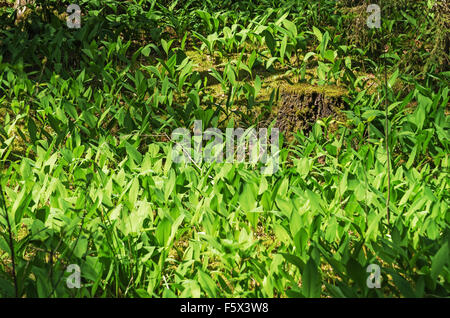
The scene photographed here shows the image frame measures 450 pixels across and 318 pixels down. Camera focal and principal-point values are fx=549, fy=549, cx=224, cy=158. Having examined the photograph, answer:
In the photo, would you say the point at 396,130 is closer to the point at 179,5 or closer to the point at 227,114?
the point at 227,114

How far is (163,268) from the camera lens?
8.89 feet

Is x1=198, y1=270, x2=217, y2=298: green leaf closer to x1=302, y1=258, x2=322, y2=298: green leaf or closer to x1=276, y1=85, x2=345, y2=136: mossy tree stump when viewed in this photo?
x1=302, y1=258, x2=322, y2=298: green leaf

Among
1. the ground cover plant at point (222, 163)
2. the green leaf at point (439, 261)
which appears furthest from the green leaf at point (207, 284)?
the green leaf at point (439, 261)

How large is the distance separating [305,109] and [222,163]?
1112 millimetres

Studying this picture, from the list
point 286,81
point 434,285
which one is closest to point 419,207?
point 434,285

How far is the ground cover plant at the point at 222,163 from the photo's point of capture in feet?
8.27

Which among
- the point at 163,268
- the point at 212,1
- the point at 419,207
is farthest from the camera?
the point at 212,1

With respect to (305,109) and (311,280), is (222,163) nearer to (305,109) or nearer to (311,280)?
(305,109)

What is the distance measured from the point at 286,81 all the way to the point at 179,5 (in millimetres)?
2404

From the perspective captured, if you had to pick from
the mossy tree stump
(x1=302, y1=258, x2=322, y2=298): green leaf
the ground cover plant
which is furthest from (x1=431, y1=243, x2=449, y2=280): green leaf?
the mossy tree stump

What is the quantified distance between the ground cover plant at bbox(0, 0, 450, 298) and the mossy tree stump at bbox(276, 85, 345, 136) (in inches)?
0.4

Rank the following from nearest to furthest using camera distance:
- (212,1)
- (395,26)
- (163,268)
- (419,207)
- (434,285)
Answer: (434,285), (163,268), (419,207), (395,26), (212,1)

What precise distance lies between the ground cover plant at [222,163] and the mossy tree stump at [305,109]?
0.01 metres

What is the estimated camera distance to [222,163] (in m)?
3.60
